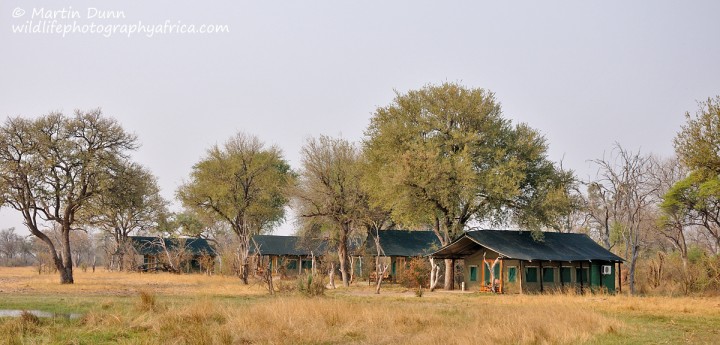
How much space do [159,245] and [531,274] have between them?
52.6 m

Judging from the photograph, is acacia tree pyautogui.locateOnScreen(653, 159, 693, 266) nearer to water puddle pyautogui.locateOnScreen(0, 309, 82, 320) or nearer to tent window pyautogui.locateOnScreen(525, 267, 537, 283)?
tent window pyautogui.locateOnScreen(525, 267, 537, 283)

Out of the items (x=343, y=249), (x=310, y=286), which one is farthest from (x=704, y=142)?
(x=343, y=249)

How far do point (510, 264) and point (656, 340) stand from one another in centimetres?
2675

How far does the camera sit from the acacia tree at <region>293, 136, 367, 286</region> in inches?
2060

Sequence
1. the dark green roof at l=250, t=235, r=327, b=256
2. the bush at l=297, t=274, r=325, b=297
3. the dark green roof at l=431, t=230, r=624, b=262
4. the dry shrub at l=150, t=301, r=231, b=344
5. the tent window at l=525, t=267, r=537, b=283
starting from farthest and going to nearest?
the dark green roof at l=250, t=235, r=327, b=256
the tent window at l=525, t=267, r=537, b=283
the dark green roof at l=431, t=230, r=624, b=262
the bush at l=297, t=274, r=325, b=297
the dry shrub at l=150, t=301, r=231, b=344

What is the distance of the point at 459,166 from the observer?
143 feet

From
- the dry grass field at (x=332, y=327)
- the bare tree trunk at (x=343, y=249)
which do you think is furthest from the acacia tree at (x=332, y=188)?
the dry grass field at (x=332, y=327)

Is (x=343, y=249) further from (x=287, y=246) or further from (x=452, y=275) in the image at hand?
(x=287, y=246)

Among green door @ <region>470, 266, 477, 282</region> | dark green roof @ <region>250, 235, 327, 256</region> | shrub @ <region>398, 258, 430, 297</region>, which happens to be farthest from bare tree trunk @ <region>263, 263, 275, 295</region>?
dark green roof @ <region>250, 235, 327, 256</region>

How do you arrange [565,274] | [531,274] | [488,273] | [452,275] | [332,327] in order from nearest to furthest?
1. [332,327]
2. [531,274]
3. [565,274]
4. [488,273]
5. [452,275]

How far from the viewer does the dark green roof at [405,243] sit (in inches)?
2350

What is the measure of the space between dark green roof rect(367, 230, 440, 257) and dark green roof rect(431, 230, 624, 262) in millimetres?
12518

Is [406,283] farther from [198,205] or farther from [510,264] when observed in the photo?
[198,205]

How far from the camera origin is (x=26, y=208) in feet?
148
